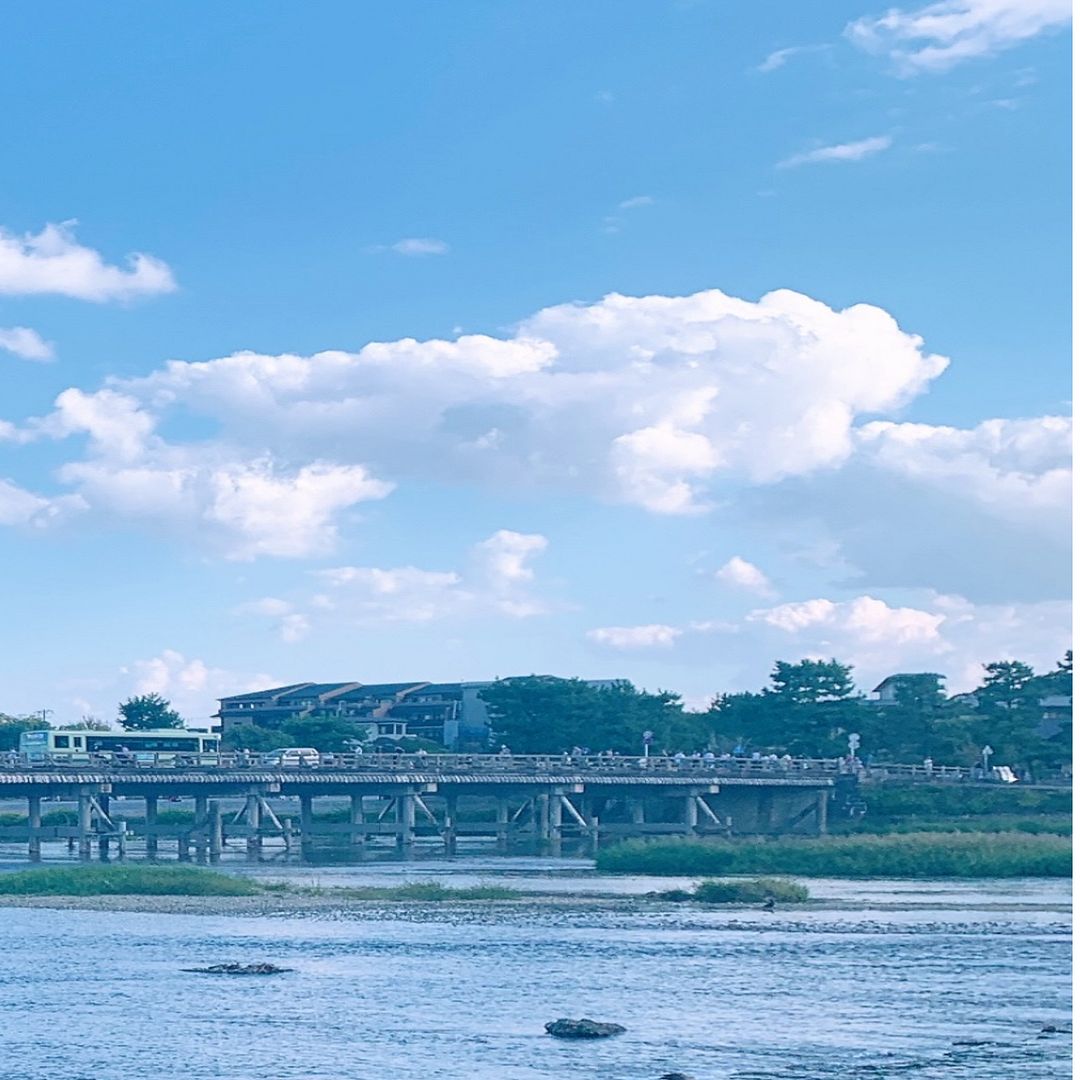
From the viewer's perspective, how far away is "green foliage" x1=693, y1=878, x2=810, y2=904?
57531 millimetres

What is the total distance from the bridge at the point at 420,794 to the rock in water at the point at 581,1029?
50997 mm

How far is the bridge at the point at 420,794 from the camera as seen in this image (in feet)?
279

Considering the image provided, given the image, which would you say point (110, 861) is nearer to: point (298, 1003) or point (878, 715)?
point (298, 1003)

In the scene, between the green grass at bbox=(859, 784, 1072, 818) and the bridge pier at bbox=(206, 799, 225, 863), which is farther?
the green grass at bbox=(859, 784, 1072, 818)

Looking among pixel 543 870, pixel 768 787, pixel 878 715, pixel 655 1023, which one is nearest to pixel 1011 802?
pixel 768 787

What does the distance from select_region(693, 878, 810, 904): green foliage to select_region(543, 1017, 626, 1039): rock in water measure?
81.5ft

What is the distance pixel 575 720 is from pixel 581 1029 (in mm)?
105134

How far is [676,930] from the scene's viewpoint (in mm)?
49156

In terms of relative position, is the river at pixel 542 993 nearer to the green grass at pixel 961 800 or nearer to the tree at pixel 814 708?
the green grass at pixel 961 800

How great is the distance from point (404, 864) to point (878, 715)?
50.3m

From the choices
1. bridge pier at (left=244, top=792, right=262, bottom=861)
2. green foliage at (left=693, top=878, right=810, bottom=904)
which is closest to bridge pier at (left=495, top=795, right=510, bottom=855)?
bridge pier at (left=244, top=792, right=262, bottom=861)

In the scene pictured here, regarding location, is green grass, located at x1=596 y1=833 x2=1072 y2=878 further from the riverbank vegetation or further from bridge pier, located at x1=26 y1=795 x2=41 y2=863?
bridge pier, located at x1=26 y1=795 x2=41 y2=863

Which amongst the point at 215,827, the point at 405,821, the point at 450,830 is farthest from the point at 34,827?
the point at 450,830

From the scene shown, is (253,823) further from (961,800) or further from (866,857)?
(961,800)
